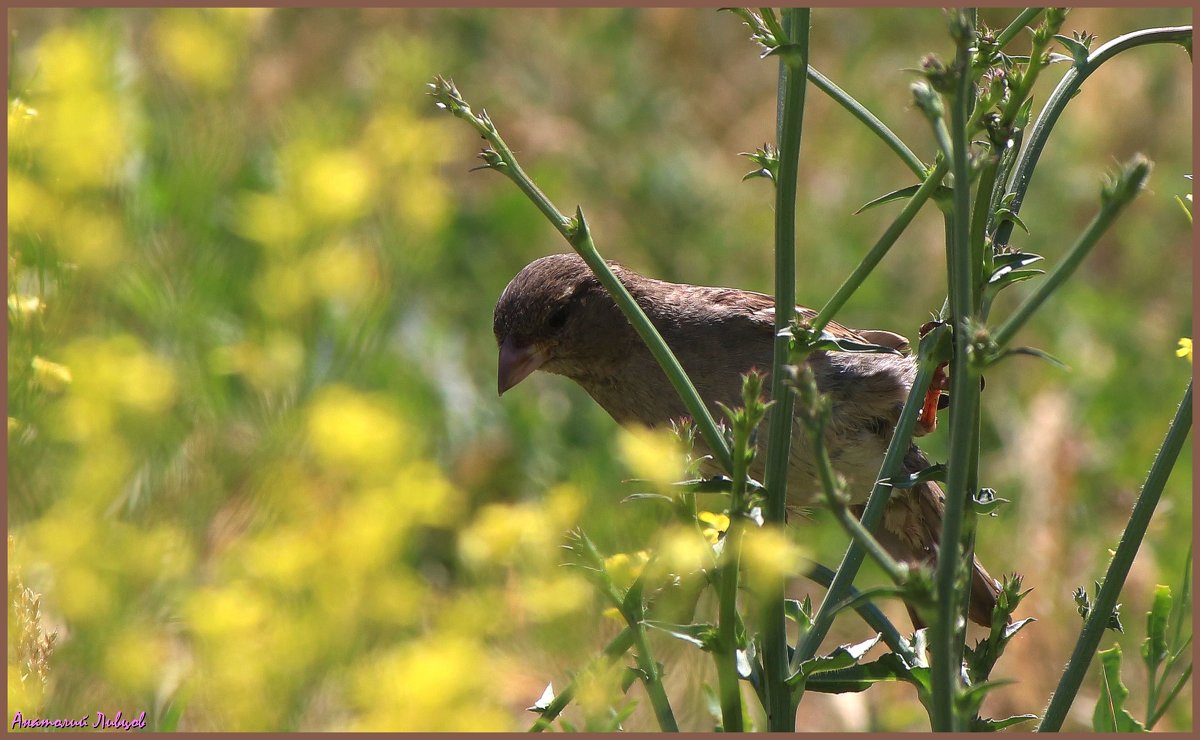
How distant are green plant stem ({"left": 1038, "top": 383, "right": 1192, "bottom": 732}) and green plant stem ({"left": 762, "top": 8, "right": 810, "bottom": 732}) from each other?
33cm

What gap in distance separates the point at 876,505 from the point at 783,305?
27cm

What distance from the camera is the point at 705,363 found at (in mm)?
2975

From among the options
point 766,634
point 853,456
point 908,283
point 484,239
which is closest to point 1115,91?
point 908,283

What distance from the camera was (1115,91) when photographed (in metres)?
6.38

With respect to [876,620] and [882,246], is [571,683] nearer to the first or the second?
[876,620]

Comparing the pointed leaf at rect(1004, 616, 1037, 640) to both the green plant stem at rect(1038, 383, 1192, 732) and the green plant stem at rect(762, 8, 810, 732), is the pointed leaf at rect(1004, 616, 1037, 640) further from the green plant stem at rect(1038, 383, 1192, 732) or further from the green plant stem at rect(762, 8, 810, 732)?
the green plant stem at rect(762, 8, 810, 732)

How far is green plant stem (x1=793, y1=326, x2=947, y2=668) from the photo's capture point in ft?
4.78

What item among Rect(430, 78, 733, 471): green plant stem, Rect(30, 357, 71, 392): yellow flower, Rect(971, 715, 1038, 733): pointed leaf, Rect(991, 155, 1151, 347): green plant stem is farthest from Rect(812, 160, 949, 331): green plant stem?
Rect(30, 357, 71, 392): yellow flower

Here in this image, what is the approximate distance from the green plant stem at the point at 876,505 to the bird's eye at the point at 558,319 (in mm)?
1650

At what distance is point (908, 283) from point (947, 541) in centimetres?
442

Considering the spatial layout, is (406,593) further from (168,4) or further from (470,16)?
(470,16)

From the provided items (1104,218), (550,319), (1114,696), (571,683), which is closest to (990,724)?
(1114,696)

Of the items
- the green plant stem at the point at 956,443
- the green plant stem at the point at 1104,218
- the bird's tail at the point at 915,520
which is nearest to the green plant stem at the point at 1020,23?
the green plant stem at the point at 956,443

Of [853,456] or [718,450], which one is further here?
[853,456]
